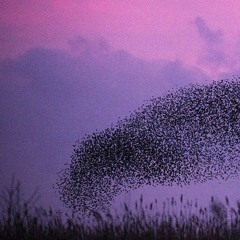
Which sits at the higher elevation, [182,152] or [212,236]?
[182,152]

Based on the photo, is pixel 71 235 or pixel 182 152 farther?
pixel 182 152

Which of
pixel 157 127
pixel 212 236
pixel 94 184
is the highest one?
pixel 157 127

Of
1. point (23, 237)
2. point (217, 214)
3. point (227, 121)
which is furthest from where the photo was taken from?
point (227, 121)

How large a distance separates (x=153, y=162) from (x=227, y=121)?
4371mm

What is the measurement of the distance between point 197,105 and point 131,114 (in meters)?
3.24

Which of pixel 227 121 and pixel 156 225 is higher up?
pixel 227 121

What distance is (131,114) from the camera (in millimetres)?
24438

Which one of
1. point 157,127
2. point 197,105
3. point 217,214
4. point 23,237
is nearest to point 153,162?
point 157,127

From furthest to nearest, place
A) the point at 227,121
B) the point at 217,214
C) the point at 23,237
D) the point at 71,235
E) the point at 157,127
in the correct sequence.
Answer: the point at 157,127 → the point at 227,121 → the point at 217,214 → the point at 71,235 → the point at 23,237

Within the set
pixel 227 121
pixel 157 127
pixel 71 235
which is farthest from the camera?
pixel 157 127

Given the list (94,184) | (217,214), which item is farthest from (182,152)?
(217,214)

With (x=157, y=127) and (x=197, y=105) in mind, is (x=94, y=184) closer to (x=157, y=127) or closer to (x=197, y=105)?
(x=157, y=127)

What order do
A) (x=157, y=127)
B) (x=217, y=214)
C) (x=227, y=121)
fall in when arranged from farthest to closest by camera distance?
(x=157, y=127), (x=227, y=121), (x=217, y=214)

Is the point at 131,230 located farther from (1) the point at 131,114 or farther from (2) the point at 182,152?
(1) the point at 131,114
